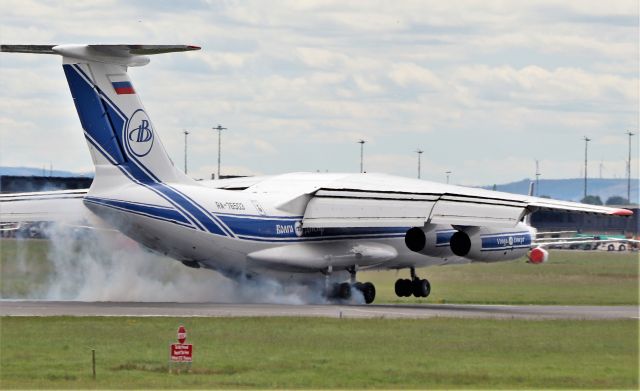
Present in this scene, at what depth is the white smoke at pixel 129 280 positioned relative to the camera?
39719 mm

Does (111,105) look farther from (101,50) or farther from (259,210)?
(259,210)

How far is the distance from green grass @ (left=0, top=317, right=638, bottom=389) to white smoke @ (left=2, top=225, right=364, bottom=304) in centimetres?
872

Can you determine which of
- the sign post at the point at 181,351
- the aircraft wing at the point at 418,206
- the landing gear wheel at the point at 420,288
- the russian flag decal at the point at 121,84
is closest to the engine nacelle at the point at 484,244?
the aircraft wing at the point at 418,206

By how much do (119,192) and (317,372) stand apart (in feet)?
47.5

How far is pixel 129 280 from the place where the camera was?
132 ft

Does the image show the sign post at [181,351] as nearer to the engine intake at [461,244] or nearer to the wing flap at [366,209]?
the wing flap at [366,209]

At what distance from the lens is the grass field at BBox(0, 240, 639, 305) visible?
42.8 m

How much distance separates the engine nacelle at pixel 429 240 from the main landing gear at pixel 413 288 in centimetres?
278

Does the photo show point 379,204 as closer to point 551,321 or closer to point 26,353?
point 551,321

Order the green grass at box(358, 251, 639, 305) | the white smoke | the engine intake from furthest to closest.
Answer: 1. the green grass at box(358, 251, 639, 305)
2. the white smoke
3. the engine intake

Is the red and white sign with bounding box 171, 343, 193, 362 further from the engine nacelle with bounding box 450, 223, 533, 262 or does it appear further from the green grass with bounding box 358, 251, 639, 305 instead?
the green grass with bounding box 358, 251, 639, 305

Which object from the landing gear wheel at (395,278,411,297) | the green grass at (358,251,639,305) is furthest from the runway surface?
the green grass at (358,251,639,305)

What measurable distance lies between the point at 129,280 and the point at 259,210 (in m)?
4.49

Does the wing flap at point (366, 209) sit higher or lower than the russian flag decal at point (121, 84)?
lower
